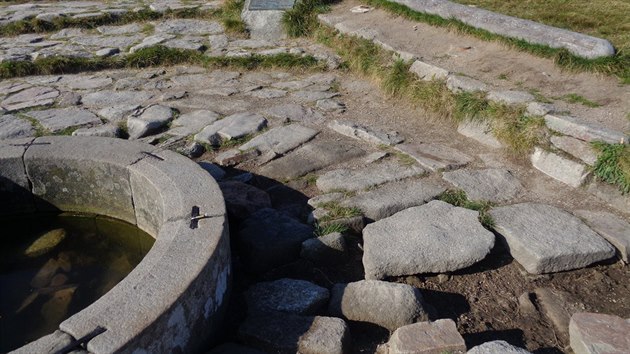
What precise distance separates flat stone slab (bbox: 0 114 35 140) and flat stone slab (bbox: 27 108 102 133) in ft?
0.36

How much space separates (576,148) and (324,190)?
162cm

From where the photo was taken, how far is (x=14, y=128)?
14.8 feet

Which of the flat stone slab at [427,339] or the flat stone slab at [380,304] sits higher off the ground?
the flat stone slab at [427,339]

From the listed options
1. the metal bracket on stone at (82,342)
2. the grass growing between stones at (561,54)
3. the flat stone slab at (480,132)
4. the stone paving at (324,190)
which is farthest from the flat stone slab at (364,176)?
the metal bracket on stone at (82,342)

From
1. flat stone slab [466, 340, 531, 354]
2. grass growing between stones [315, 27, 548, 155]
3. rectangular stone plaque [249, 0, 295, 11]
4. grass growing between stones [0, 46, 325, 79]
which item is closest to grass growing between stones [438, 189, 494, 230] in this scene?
grass growing between stones [315, 27, 548, 155]

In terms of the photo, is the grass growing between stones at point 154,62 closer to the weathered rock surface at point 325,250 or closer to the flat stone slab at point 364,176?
the flat stone slab at point 364,176

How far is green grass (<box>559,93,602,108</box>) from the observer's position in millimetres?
4035

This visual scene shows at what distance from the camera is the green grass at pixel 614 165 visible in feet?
11.1

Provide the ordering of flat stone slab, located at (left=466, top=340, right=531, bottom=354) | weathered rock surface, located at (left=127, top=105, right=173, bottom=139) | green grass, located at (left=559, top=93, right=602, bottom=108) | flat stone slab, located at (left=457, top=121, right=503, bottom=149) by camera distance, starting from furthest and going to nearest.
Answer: weathered rock surface, located at (left=127, top=105, right=173, bottom=139)
flat stone slab, located at (left=457, top=121, right=503, bottom=149)
green grass, located at (left=559, top=93, right=602, bottom=108)
flat stone slab, located at (left=466, top=340, right=531, bottom=354)

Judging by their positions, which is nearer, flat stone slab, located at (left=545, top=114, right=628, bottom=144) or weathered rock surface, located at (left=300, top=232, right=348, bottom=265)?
weathered rock surface, located at (left=300, top=232, right=348, bottom=265)

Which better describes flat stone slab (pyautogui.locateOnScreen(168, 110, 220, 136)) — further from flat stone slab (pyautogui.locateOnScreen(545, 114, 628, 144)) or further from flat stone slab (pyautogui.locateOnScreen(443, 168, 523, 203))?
flat stone slab (pyautogui.locateOnScreen(545, 114, 628, 144))

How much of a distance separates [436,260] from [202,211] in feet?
3.92

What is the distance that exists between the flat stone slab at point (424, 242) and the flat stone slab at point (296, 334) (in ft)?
1.60

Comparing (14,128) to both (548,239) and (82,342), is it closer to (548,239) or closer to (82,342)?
(82,342)
